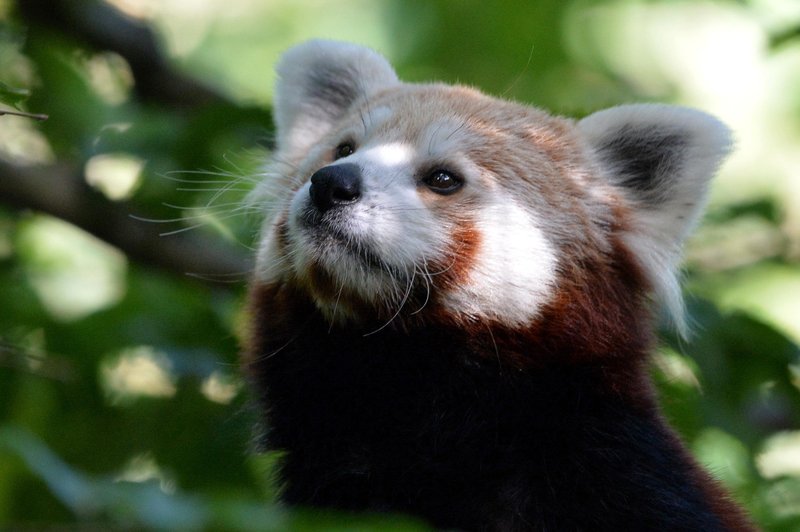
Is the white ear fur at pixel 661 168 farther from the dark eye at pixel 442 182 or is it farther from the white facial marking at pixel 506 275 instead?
the dark eye at pixel 442 182

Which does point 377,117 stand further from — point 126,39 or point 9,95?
point 126,39

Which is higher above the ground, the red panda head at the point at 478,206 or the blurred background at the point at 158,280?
the red panda head at the point at 478,206

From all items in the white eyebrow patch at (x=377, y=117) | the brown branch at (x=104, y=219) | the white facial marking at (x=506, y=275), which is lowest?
the brown branch at (x=104, y=219)

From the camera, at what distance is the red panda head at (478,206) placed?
387 centimetres

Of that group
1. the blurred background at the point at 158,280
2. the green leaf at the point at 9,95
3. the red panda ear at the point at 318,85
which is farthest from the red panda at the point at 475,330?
the green leaf at the point at 9,95

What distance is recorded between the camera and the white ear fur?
4.34m

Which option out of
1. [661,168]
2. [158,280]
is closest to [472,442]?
[661,168]

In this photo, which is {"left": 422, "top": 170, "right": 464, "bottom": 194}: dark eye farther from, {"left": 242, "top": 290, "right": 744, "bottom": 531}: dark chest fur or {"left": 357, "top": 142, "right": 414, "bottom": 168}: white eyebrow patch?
{"left": 242, "top": 290, "right": 744, "bottom": 531}: dark chest fur

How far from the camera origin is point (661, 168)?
455 centimetres

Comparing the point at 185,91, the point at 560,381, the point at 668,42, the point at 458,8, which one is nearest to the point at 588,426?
the point at 560,381

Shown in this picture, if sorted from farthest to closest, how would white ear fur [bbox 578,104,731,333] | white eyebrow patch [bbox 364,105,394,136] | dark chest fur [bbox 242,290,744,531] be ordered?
white eyebrow patch [bbox 364,105,394,136] < white ear fur [bbox 578,104,731,333] < dark chest fur [bbox 242,290,744,531]

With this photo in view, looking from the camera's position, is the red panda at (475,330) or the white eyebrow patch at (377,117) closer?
the red panda at (475,330)

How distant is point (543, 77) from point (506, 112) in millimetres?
5240

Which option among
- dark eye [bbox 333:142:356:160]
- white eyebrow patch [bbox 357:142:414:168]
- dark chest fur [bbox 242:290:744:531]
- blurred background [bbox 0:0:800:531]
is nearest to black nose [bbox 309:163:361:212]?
white eyebrow patch [bbox 357:142:414:168]
